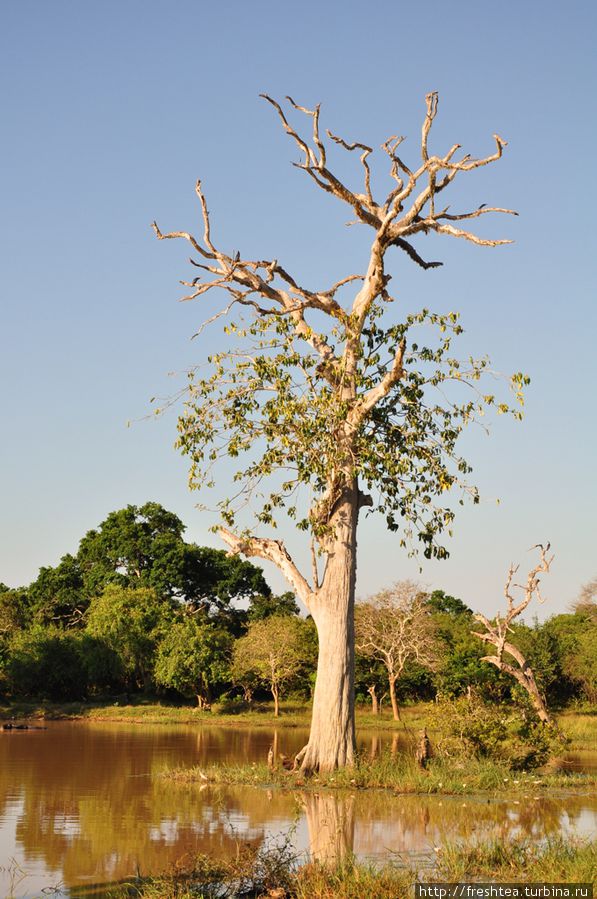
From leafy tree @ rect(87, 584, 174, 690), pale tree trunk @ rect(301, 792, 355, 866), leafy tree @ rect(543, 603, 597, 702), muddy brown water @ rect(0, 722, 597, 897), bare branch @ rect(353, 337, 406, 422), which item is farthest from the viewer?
leafy tree @ rect(87, 584, 174, 690)

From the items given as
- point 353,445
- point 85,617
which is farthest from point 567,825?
point 85,617

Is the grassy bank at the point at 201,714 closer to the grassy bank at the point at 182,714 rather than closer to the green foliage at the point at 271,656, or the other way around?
the grassy bank at the point at 182,714

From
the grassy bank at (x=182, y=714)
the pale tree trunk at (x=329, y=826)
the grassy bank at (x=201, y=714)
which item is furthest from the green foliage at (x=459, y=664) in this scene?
the pale tree trunk at (x=329, y=826)

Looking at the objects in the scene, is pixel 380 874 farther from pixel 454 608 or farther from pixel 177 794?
pixel 454 608

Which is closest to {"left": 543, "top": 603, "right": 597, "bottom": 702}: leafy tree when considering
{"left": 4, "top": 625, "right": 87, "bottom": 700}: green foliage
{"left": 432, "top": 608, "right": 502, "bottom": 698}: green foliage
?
{"left": 432, "top": 608, "right": 502, "bottom": 698}: green foliage

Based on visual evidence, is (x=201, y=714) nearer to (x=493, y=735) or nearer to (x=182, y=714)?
(x=182, y=714)

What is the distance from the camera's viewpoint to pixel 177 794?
15.1m

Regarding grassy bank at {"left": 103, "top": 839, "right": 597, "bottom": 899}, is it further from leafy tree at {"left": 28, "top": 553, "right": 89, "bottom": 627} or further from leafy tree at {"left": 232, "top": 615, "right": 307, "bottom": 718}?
leafy tree at {"left": 28, "top": 553, "right": 89, "bottom": 627}

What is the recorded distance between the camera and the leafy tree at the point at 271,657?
133ft

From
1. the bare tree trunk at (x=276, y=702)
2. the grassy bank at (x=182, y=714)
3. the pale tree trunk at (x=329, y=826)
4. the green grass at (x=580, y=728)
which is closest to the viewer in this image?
the pale tree trunk at (x=329, y=826)

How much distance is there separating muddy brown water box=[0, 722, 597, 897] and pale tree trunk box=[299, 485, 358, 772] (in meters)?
2.26

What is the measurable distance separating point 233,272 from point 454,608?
40608mm

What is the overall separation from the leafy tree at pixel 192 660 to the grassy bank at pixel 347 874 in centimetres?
3225

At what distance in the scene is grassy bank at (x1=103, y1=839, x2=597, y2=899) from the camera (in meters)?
7.53
